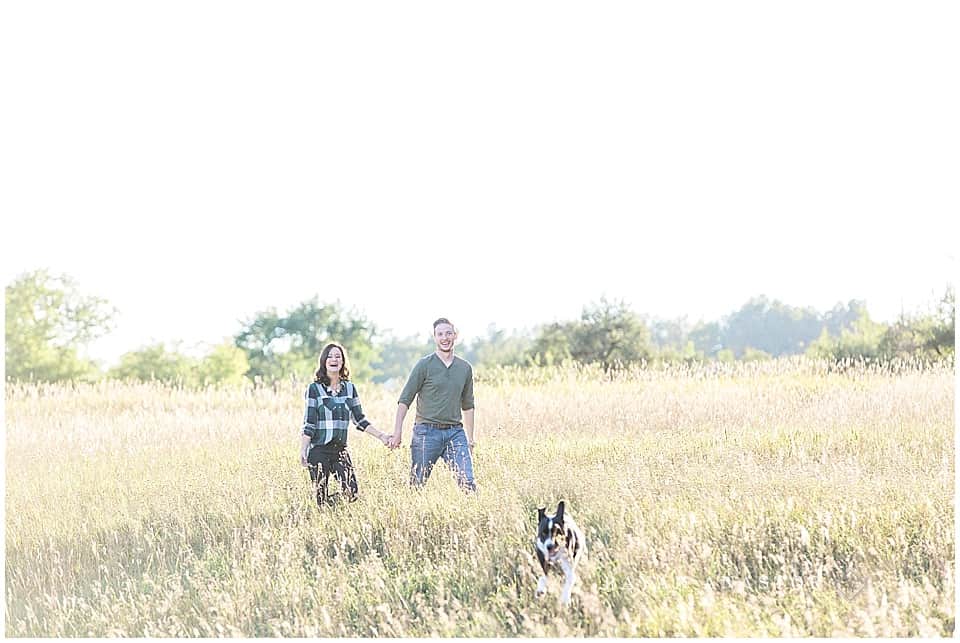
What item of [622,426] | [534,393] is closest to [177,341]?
[534,393]

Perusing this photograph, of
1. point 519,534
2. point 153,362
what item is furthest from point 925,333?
point 153,362

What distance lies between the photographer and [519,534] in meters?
6.27

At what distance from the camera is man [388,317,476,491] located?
702cm

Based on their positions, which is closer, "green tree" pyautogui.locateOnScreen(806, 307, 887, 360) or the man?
the man

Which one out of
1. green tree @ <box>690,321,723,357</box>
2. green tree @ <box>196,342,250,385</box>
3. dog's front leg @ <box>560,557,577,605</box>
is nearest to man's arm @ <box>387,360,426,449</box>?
dog's front leg @ <box>560,557,577,605</box>

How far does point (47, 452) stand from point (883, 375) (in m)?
11.5

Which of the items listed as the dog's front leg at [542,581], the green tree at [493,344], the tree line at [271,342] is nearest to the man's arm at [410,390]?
the dog's front leg at [542,581]

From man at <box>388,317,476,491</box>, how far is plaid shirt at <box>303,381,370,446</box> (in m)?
0.35

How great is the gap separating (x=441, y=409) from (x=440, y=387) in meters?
0.16

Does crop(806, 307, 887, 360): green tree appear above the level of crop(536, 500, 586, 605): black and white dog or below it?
above

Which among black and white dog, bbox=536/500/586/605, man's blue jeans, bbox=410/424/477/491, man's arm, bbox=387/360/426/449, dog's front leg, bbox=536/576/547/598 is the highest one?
man's arm, bbox=387/360/426/449

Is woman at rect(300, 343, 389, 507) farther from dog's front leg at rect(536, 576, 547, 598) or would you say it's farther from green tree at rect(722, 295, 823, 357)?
green tree at rect(722, 295, 823, 357)

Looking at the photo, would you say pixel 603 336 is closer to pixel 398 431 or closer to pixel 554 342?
pixel 554 342

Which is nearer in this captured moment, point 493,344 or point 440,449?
point 440,449
